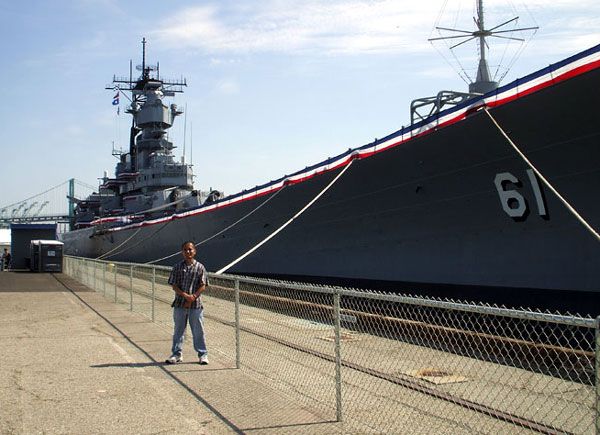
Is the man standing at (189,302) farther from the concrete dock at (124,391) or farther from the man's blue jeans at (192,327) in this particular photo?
the concrete dock at (124,391)

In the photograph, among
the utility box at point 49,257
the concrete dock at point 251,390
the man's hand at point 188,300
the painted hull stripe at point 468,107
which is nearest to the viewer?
the concrete dock at point 251,390

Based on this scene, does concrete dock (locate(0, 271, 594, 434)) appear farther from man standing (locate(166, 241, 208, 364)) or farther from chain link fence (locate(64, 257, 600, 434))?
man standing (locate(166, 241, 208, 364))

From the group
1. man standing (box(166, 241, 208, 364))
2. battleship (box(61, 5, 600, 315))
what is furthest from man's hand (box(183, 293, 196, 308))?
battleship (box(61, 5, 600, 315))

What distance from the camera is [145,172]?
109 feet

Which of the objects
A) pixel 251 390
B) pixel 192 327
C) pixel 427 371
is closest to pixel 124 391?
pixel 251 390

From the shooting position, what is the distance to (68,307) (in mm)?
11875

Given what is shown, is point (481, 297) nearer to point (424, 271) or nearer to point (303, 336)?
point (424, 271)

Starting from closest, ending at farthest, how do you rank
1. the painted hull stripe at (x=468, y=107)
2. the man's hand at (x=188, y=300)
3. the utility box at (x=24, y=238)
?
the man's hand at (x=188, y=300) < the painted hull stripe at (x=468, y=107) < the utility box at (x=24, y=238)

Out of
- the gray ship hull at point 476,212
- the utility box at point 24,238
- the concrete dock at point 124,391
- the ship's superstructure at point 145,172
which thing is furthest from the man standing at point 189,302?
the utility box at point 24,238

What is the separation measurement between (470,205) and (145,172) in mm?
26963

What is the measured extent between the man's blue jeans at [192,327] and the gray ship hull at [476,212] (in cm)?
424

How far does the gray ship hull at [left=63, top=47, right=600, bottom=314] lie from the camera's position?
23.8 feet

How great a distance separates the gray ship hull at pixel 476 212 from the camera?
7.25 m

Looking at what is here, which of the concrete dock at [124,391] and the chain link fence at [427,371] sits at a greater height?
the chain link fence at [427,371]
